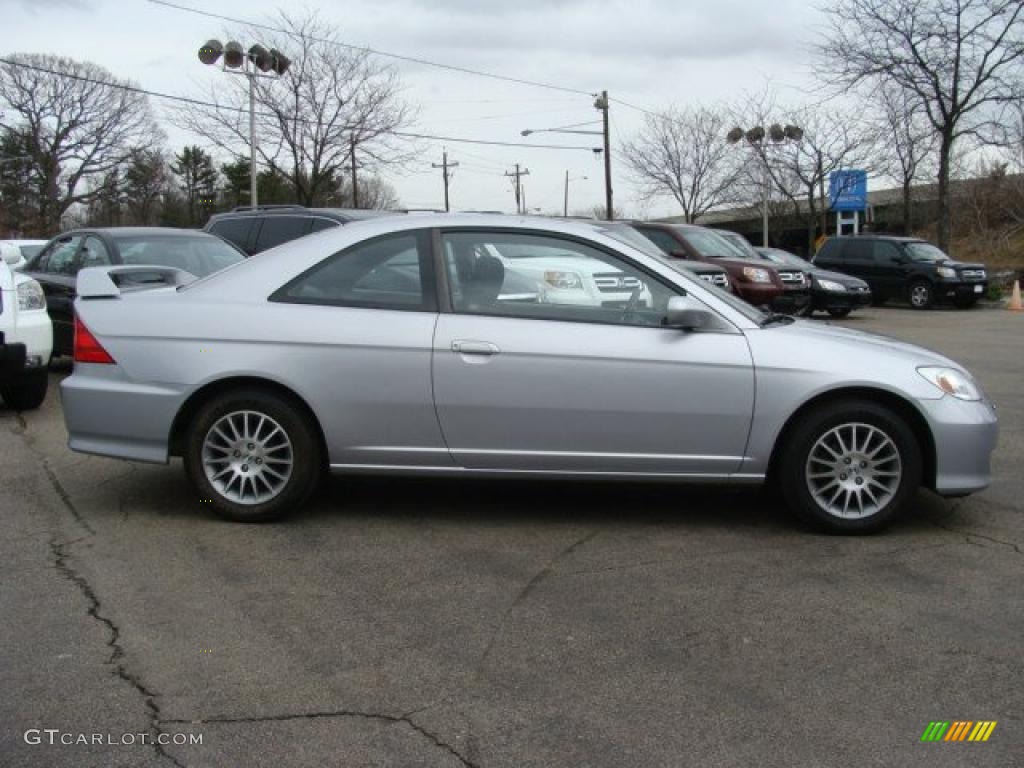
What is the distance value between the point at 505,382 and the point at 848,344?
5.70 ft

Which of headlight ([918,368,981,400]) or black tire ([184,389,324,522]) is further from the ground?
headlight ([918,368,981,400])

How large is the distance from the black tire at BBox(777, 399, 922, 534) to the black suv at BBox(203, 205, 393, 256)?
25.5ft

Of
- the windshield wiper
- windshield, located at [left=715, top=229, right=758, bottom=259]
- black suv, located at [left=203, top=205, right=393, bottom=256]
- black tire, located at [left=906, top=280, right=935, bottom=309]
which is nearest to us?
the windshield wiper

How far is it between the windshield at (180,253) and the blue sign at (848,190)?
31670 mm

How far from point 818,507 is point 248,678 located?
2915mm

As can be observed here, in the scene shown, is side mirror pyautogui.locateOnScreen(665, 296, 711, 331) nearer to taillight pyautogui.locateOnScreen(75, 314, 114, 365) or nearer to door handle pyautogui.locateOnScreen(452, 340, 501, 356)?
door handle pyautogui.locateOnScreen(452, 340, 501, 356)

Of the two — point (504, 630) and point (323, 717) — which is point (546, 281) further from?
point (323, 717)

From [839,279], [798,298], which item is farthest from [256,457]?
[839,279]

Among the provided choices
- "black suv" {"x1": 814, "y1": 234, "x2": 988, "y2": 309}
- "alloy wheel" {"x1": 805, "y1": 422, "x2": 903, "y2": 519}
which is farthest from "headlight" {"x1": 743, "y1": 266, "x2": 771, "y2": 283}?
"alloy wheel" {"x1": 805, "y1": 422, "x2": 903, "y2": 519}

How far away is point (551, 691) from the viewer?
3383 mm

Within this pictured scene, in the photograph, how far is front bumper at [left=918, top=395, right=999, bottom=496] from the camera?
4996 millimetres

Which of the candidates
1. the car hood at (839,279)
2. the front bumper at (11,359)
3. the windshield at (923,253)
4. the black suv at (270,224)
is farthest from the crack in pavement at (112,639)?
the windshield at (923,253)

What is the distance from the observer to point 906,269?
906 inches

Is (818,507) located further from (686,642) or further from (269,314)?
(269,314)
